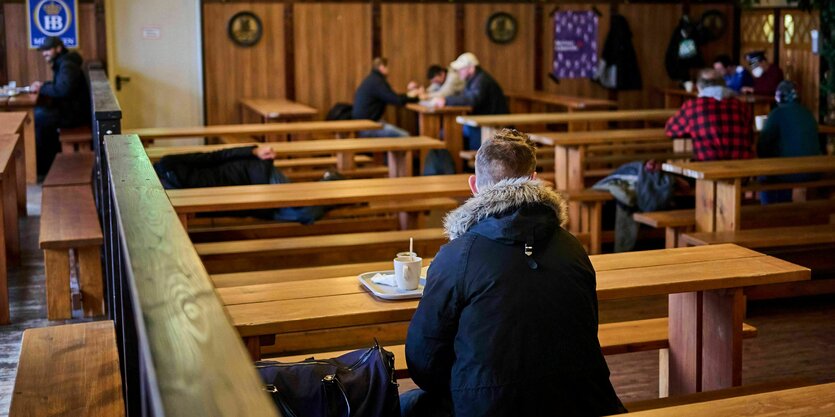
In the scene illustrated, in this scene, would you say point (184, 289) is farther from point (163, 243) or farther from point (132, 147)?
point (132, 147)

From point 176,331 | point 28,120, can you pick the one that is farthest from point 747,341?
point 28,120

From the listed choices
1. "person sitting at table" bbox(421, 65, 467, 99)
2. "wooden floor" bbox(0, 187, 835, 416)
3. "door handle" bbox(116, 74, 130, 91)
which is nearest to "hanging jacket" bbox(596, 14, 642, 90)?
"person sitting at table" bbox(421, 65, 467, 99)

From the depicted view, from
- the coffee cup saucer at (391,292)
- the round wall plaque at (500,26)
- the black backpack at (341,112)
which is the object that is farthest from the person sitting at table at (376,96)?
the coffee cup saucer at (391,292)

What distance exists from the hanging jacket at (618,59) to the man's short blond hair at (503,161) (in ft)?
34.6

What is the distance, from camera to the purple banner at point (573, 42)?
43.5 ft

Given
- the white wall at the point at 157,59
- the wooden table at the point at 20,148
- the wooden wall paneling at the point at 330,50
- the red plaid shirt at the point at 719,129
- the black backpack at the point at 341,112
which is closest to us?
the wooden table at the point at 20,148

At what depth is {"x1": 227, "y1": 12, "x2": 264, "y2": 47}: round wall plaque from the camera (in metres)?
12.1

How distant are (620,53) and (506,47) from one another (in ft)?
4.56

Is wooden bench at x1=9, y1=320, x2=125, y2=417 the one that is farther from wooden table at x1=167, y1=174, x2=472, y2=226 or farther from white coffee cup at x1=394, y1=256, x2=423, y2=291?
wooden table at x1=167, y1=174, x2=472, y2=226

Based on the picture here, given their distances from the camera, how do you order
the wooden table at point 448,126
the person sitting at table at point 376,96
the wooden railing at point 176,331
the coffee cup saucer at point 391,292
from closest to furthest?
the wooden railing at point 176,331
the coffee cup saucer at point 391,292
the wooden table at point 448,126
the person sitting at table at point 376,96

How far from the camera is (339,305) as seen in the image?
10.5 feet

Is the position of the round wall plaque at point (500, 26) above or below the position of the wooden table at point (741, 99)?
above

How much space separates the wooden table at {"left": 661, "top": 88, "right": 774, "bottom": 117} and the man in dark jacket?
6050 mm

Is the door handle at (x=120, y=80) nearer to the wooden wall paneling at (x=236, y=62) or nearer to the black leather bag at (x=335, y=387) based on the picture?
the wooden wall paneling at (x=236, y=62)
